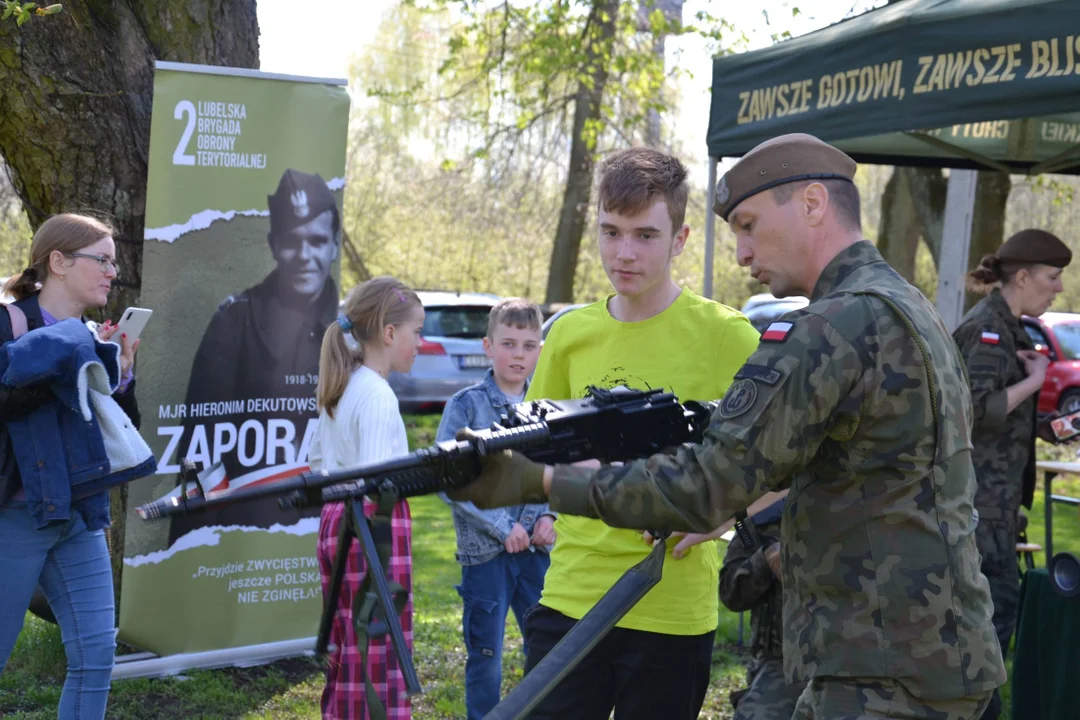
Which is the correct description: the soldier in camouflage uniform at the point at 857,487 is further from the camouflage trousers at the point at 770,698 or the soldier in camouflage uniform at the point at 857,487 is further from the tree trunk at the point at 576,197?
the tree trunk at the point at 576,197

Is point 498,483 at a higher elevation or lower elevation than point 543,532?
higher

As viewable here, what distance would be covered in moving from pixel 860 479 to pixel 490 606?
258 cm

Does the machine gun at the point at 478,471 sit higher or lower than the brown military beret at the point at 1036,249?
lower

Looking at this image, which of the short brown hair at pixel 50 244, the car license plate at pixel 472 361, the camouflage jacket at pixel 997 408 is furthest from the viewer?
the car license plate at pixel 472 361

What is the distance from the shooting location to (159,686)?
5184 mm

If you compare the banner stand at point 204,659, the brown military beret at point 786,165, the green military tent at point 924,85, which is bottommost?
the banner stand at point 204,659

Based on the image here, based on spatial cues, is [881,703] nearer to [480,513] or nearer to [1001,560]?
[480,513]

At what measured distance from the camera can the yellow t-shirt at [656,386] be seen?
2850 mm

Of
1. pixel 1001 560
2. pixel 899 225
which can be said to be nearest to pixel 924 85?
pixel 1001 560

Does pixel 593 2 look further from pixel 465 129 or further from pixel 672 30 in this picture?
pixel 465 129

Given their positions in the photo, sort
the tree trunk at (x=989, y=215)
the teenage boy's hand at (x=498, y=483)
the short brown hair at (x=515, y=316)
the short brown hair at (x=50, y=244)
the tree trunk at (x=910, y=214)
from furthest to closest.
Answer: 1. the tree trunk at (x=910, y=214)
2. the tree trunk at (x=989, y=215)
3. the short brown hair at (x=515, y=316)
4. the short brown hair at (x=50, y=244)
5. the teenage boy's hand at (x=498, y=483)

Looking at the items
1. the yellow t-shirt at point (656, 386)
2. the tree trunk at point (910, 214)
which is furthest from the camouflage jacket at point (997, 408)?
the tree trunk at point (910, 214)

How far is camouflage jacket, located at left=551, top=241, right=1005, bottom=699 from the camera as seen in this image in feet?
6.55

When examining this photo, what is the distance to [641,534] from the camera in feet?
9.30
